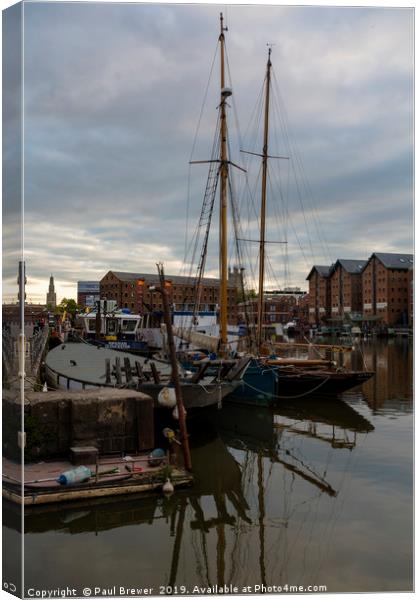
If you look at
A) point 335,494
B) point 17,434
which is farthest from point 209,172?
point 17,434

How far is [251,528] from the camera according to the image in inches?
417

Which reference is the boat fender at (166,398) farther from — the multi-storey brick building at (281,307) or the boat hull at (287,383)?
the multi-storey brick building at (281,307)

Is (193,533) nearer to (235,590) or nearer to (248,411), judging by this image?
(235,590)

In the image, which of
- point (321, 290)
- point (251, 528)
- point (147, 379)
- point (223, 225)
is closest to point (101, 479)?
point (251, 528)

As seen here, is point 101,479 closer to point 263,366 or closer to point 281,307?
point 263,366

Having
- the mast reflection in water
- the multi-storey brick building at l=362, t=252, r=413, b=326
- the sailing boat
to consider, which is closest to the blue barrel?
the mast reflection in water

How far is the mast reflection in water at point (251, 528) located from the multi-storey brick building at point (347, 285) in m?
70.0

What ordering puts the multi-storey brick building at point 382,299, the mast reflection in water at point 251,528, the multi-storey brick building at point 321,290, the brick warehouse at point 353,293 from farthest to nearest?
1. the multi-storey brick building at point 321,290
2. the brick warehouse at point 353,293
3. the multi-storey brick building at point 382,299
4. the mast reflection in water at point 251,528

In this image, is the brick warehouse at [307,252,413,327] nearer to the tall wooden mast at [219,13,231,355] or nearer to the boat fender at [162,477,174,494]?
Answer: the tall wooden mast at [219,13,231,355]

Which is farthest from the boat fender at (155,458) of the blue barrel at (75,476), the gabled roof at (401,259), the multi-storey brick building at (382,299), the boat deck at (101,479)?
the multi-storey brick building at (382,299)

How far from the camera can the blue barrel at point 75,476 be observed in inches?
421

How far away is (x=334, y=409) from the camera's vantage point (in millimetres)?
24672

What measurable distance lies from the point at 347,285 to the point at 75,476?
283ft

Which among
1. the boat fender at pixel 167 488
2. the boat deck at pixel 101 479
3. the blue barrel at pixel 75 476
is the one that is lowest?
the boat fender at pixel 167 488
